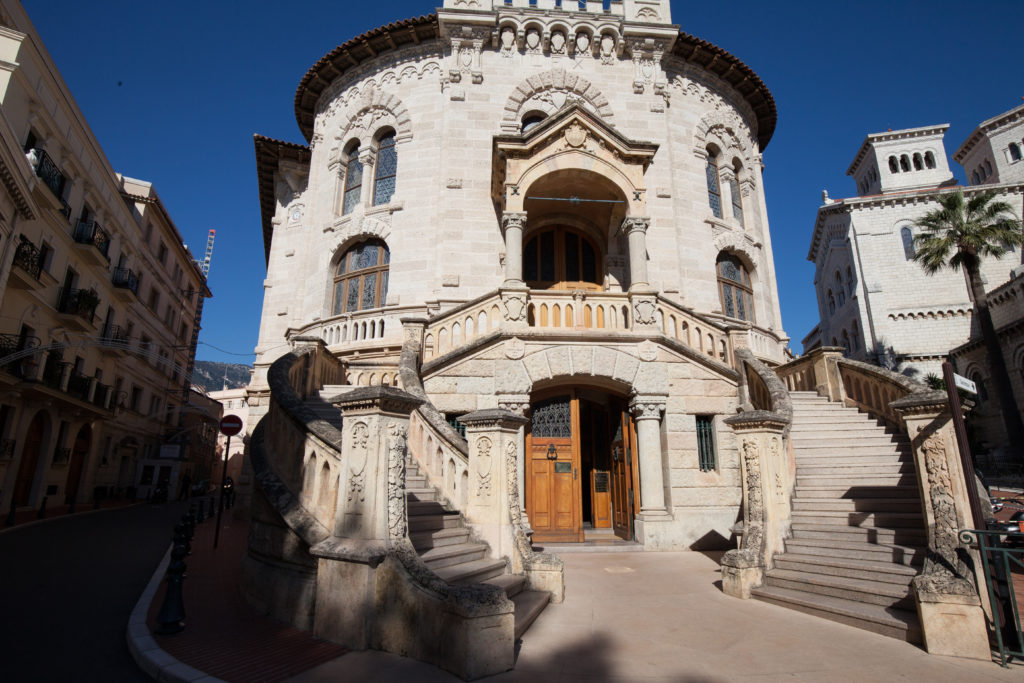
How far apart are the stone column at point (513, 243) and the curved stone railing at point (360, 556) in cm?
678

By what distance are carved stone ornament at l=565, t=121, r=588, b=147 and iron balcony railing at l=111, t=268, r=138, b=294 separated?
24381 millimetres

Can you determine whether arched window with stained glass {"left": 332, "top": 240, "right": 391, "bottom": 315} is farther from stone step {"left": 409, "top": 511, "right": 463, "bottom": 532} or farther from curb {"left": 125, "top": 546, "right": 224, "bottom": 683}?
curb {"left": 125, "top": 546, "right": 224, "bottom": 683}

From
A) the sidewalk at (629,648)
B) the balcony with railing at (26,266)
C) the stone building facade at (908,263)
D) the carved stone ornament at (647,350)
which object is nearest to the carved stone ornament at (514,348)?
the carved stone ornament at (647,350)

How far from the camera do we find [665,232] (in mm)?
16391

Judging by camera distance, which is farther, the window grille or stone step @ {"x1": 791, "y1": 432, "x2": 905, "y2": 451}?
the window grille

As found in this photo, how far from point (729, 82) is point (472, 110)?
404 inches

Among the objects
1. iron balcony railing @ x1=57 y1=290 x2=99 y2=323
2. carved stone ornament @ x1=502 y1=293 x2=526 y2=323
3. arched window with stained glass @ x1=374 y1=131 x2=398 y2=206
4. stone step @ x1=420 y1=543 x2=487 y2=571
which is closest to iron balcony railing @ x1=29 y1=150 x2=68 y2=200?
iron balcony railing @ x1=57 y1=290 x2=99 y2=323

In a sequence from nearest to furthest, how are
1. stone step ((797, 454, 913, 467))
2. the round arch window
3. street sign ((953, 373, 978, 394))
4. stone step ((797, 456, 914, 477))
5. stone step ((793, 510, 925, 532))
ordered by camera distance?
street sign ((953, 373, 978, 394)) → stone step ((793, 510, 925, 532)) → stone step ((797, 456, 914, 477)) → stone step ((797, 454, 913, 467)) → the round arch window

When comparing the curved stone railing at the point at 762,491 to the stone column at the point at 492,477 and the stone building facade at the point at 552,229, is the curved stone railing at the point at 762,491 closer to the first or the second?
the stone column at the point at 492,477

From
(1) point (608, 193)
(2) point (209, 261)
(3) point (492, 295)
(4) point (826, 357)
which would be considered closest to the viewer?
(3) point (492, 295)

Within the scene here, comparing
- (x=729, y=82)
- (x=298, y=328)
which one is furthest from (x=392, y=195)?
(x=729, y=82)

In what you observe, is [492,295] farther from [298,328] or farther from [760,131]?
[760,131]

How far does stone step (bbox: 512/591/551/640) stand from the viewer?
559 centimetres

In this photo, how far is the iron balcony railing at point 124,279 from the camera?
26.3 metres
